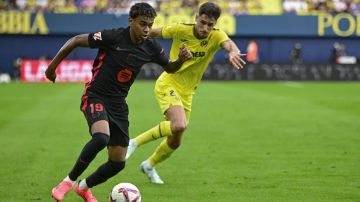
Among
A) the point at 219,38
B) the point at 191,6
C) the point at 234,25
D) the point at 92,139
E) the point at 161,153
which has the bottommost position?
the point at 234,25

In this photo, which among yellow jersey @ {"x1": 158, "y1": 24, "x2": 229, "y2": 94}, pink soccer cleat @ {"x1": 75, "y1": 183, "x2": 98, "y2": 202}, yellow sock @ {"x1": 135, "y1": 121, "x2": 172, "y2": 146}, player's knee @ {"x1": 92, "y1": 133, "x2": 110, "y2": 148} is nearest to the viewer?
player's knee @ {"x1": 92, "y1": 133, "x2": 110, "y2": 148}

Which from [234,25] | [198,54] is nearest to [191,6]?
[234,25]

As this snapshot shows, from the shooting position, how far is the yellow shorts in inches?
376

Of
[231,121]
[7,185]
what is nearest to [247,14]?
[231,121]

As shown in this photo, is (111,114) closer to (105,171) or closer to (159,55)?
(105,171)

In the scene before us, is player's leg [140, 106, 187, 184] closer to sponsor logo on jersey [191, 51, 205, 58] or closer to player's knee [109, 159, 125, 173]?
sponsor logo on jersey [191, 51, 205, 58]

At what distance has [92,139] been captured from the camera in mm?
7348

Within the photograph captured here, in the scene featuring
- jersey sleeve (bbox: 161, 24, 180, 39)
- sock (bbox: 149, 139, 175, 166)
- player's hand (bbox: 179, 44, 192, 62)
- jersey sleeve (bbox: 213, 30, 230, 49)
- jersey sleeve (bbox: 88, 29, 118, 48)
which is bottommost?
sock (bbox: 149, 139, 175, 166)

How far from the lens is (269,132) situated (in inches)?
603

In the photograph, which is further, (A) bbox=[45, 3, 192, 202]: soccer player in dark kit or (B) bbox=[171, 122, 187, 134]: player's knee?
(B) bbox=[171, 122, 187, 134]: player's knee

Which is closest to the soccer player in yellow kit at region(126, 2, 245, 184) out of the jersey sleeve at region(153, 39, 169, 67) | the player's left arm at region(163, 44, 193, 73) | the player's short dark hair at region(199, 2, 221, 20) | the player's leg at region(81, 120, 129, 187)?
the player's short dark hair at region(199, 2, 221, 20)

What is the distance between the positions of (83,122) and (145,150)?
5.17 meters

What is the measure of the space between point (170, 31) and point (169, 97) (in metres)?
0.90

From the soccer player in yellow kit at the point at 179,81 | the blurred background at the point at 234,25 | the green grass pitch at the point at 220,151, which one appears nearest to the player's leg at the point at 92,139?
the green grass pitch at the point at 220,151
